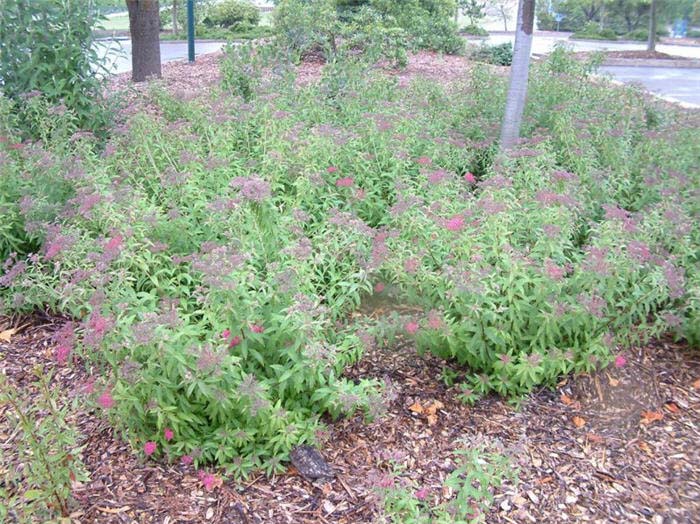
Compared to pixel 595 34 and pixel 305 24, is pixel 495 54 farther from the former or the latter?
pixel 595 34

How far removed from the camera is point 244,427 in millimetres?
2855

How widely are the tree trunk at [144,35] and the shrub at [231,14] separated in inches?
728

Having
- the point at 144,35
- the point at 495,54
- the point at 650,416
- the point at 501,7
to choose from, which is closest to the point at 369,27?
the point at 495,54

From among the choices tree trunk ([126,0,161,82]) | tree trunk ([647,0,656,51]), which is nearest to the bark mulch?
tree trunk ([126,0,161,82])

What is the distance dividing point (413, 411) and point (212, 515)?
3.85ft

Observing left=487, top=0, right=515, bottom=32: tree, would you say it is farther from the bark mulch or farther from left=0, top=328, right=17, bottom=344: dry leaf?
left=0, top=328, right=17, bottom=344: dry leaf

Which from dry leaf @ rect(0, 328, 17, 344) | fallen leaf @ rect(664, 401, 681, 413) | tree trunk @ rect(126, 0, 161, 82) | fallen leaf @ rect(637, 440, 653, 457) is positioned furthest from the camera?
tree trunk @ rect(126, 0, 161, 82)

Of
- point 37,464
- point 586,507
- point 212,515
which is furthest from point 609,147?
point 37,464

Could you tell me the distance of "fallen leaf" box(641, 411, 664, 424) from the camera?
3307 mm

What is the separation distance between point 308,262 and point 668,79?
53.5 ft

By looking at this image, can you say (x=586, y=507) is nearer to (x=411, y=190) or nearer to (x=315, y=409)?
(x=315, y=409)

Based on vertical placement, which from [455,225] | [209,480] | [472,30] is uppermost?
[472,30]

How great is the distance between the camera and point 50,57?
19.6 feet

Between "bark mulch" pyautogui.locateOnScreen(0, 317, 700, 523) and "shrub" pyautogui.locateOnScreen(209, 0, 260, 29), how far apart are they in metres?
26.4
